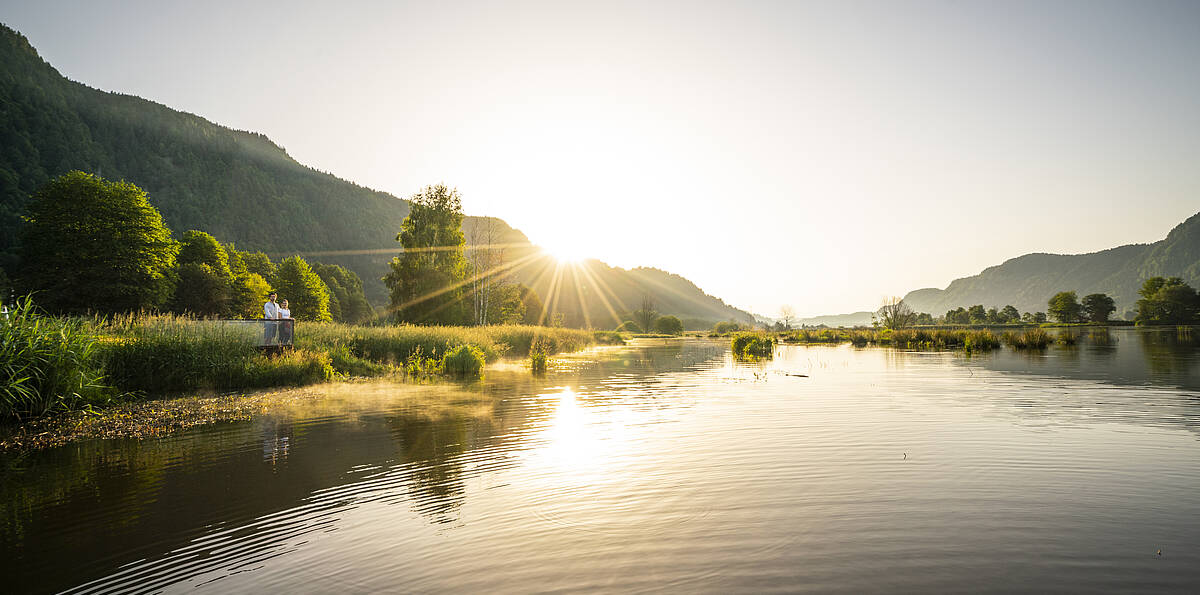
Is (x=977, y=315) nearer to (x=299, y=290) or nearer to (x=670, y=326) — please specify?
(x=670, y=326)

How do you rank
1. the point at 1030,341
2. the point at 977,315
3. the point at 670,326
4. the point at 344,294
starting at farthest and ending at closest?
1. the point at 977,315
2. the point at 344,294
3. the point at 670,326
4. the point at 1030,341

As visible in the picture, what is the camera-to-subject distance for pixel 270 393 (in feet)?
56.1

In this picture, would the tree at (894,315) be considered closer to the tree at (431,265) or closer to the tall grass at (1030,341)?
the tall grass at (1030,341)

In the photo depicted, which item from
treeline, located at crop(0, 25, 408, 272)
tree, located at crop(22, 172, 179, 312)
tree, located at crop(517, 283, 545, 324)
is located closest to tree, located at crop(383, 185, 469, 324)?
tree, located at crop(22, 172, 179, 312)

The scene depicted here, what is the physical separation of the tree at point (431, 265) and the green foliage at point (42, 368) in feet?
124

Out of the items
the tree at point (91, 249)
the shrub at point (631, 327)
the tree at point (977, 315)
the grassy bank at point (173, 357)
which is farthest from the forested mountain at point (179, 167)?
the tree at point (977, 315)

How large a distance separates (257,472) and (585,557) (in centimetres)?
591

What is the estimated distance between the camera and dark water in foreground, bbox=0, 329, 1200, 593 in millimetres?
4859

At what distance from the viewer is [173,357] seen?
55.6 ft

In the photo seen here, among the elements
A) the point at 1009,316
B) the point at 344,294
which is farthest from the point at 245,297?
the point at 1009,316

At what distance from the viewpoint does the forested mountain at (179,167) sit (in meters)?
124

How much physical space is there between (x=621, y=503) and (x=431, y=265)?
4805 centimetres

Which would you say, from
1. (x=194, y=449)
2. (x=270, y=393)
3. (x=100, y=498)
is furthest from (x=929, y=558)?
(x=270, y=393)

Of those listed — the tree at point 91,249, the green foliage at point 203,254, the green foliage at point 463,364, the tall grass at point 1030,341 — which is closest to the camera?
the green foliage at point 463,364
